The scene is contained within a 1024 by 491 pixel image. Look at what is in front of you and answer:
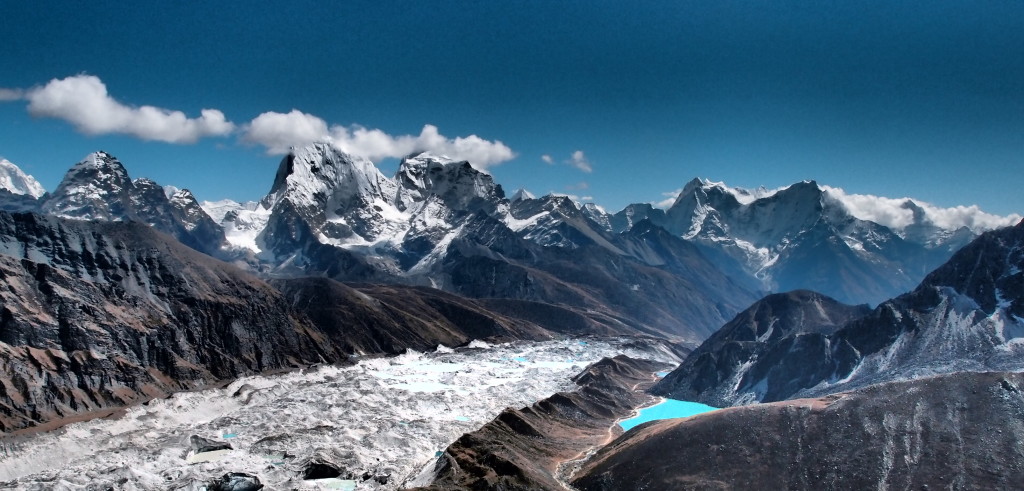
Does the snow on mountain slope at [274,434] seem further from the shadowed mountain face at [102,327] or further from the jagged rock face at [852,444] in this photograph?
the jagged rock face at [852,444]

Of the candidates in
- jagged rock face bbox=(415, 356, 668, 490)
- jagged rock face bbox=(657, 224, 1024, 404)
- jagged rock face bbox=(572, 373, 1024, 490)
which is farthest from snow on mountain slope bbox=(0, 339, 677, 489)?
jagged rock face bbox=(657, 224, 1024, 404)

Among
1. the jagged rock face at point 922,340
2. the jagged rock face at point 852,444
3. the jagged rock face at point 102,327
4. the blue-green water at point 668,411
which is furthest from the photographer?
the blue-green water at point 668,411

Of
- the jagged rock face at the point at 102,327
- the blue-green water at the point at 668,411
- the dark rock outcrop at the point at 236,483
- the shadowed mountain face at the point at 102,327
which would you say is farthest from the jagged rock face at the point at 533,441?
the jagged rock face at the point at 102,327

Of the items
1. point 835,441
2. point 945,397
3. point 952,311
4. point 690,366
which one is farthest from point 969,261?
point 835,441

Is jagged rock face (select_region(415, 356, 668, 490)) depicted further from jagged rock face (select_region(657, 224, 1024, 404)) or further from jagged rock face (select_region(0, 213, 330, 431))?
jagged rock face (select_region(0, 213, 330, 431))

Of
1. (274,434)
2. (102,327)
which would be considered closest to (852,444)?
(274,434)

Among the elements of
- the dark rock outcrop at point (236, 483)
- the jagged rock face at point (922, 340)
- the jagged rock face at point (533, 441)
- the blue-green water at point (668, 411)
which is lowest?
the dark rock outcrop at point (236, 483)

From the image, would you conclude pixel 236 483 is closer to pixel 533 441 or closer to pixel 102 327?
pixel 533 441
